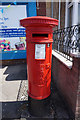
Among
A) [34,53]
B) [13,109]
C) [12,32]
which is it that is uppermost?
[12,32]

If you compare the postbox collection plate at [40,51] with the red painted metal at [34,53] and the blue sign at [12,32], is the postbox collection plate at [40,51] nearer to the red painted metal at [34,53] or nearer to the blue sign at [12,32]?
the red painted metal at [34,53]

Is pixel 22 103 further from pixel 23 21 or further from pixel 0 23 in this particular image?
pixel 0 23

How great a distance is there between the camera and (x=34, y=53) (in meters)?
1.83

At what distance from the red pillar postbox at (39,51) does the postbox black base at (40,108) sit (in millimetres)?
97

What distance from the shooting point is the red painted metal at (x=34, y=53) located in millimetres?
1660

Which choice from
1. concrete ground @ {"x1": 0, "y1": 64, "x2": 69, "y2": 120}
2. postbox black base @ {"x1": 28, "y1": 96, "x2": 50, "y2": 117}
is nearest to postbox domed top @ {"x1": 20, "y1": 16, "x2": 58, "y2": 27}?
postbox black base @ {"x1": 28, "y1": 96, "x2": 50, "y2": 117}

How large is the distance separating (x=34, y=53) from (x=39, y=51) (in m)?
0.11

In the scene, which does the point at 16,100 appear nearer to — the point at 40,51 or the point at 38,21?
the point at 40,51

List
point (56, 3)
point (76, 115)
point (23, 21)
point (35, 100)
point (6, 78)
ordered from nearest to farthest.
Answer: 1. point (23, 21)
2. point (76, 115)
3. point (35, 100)
4. point (6, 78)
5. point (56, 3)

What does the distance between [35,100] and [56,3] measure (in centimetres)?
568

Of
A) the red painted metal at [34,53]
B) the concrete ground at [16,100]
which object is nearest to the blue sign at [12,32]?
the concrete ground at [16,100]

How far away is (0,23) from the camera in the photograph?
17.2 ft

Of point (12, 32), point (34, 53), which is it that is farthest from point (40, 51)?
point (12, 32)

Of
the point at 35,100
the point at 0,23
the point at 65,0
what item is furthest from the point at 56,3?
the point at 35,100
